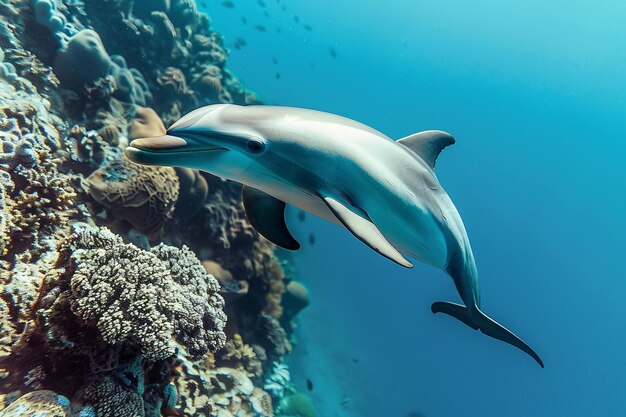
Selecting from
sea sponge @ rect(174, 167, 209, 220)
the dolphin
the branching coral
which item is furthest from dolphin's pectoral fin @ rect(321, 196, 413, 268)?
sea sponge @ rect(174, 167, 209, 220)

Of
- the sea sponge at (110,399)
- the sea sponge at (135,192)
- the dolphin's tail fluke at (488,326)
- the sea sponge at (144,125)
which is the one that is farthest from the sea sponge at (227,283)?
the dolphin's tail fluke at (488,326)

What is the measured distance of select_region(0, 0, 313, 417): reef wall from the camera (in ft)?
10.2

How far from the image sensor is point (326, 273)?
6444 centimetres

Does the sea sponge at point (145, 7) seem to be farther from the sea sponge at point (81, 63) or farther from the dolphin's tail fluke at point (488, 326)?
the dolphin's tail fluke at point (488, 326)

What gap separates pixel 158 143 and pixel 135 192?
13.5ft

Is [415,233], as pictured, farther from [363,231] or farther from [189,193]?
[189,193]

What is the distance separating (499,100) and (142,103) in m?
64.2

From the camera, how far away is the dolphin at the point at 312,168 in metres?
2.14

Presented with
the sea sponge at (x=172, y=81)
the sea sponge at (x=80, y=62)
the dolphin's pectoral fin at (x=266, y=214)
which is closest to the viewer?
the dolphin's pectoral fin at (x=266, y=214)

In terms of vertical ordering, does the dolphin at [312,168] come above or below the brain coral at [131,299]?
above

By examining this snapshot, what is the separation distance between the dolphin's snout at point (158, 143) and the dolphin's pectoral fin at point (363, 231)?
869mm

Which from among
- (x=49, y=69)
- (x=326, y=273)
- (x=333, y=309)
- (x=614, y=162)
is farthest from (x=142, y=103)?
(x=614, y=162)

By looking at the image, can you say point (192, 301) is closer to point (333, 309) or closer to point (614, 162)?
point (333, 309)

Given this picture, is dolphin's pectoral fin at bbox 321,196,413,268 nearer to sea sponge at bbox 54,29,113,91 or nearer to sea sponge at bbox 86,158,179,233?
sea sponge at bbox 86,158,179,233
